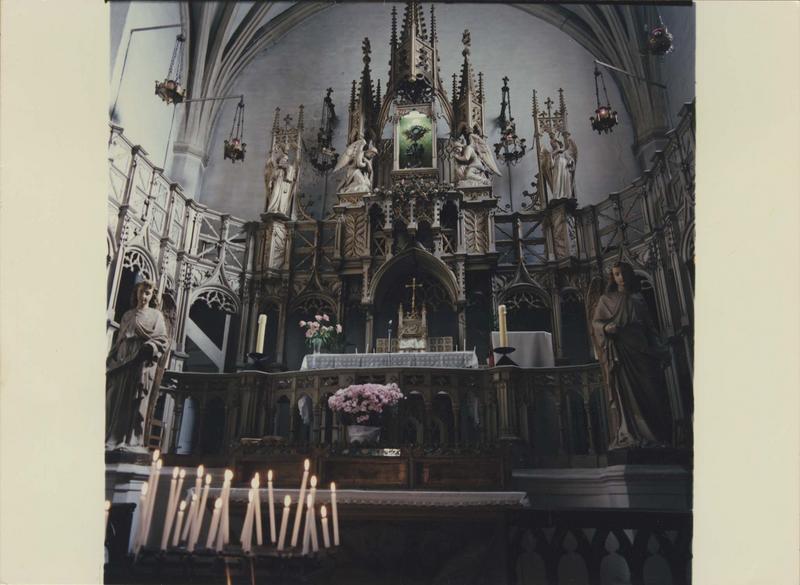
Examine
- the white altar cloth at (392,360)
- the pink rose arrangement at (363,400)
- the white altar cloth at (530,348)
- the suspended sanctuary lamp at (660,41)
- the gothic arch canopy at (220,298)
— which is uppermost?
the suspended sanctuary lamp at (660,41)

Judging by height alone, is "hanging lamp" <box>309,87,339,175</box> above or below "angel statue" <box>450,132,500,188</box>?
above

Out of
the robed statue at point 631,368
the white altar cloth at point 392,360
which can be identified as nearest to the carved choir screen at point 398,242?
the white altar cloth at point 392,360

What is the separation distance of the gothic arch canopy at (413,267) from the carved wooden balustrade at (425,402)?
2.73m

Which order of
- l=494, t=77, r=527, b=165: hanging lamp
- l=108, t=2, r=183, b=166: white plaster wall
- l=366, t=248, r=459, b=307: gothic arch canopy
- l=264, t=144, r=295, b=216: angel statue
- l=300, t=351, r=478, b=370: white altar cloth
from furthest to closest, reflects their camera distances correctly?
l=494, t=77, r=527, b=165: hanging lamp → l=264, t=144, r=295, b=216: angel statue → l=366, t=248, r=459, b=307: gothic arch canopy → l=108, t=2, r=183, b=166: white plaster wall → l=300, t=351, r=478, b=370: white altar cloth

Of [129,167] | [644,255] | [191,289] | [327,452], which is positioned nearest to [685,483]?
[327,452]

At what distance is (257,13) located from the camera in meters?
14.3

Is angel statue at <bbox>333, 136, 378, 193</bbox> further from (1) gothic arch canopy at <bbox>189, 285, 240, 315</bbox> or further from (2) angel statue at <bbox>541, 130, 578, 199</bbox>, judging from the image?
(2) angel statue at <bbox>541, 130, 578, 199</bbox>

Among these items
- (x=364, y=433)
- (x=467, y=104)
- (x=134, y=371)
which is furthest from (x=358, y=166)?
(x=364, y=433)

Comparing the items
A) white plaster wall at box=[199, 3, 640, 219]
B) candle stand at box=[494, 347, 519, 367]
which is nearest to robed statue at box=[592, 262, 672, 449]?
candle stand at box=[494, 347, 519, 367]

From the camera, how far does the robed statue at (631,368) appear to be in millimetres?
5527

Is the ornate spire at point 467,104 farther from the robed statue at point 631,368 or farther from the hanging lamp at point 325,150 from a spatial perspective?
the robed statue at point 631,368

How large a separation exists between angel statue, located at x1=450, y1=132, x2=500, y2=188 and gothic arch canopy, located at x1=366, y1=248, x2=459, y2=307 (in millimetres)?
1938

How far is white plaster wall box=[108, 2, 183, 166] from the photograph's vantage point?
9984 mm
